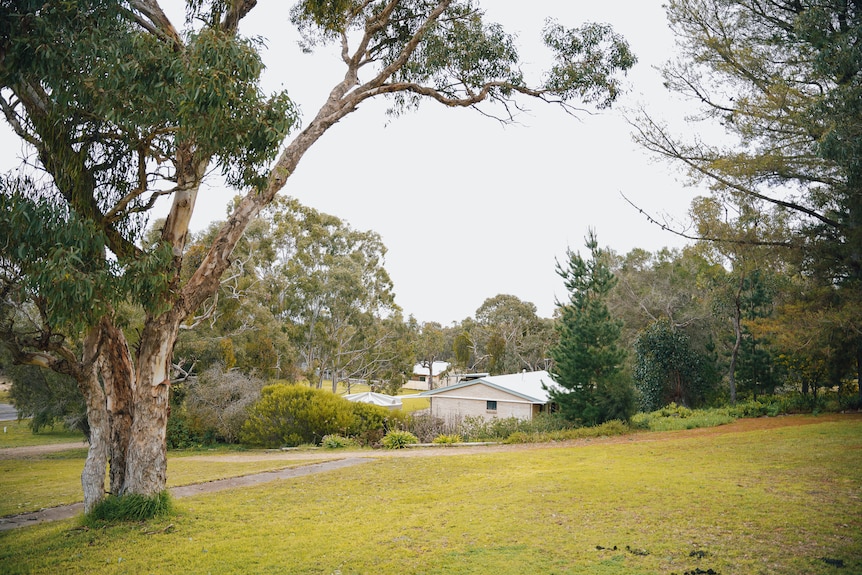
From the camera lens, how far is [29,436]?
99.9ft

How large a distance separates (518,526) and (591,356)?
12.8 metres

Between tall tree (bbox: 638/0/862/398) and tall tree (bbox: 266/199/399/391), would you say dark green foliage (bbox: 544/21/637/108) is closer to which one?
tall tree (bbox: 638/0/862/398)

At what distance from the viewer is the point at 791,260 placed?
16844mm

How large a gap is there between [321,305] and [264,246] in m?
5.01

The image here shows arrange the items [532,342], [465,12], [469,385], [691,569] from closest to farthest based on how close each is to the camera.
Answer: [691,569] → [465,12] → [469,385] → [532,342]

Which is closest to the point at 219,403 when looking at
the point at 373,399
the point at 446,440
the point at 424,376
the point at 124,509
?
the point at 373,399

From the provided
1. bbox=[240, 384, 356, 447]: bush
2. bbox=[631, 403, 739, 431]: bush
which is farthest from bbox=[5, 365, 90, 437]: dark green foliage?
bbox=[631, 403, 739, 431]: bush

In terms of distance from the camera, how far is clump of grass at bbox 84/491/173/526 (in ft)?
26.8

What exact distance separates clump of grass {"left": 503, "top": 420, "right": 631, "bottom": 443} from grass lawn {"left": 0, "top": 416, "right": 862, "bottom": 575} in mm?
6530

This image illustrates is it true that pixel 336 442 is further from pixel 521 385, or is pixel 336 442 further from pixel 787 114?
pixel 787 114

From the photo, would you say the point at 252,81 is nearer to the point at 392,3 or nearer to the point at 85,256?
the point at 85,256

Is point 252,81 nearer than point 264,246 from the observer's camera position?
Yes

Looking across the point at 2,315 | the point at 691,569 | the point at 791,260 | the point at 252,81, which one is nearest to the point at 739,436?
the point at 791,260

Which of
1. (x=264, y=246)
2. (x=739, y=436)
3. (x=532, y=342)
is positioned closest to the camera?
(x=739, y=436)
